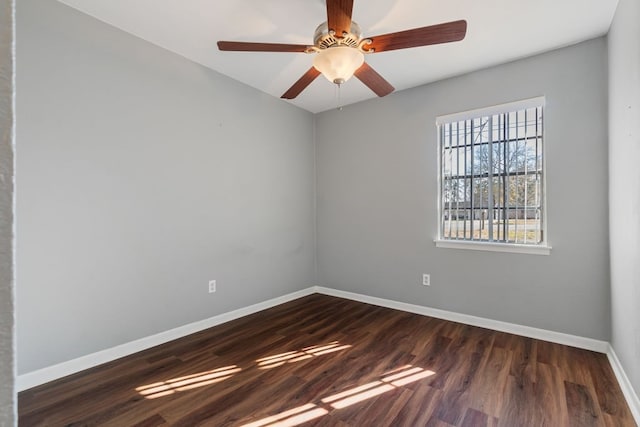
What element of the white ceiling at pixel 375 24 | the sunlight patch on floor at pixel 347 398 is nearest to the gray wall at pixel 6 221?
the sunlight patch on floor at pixel 347 398

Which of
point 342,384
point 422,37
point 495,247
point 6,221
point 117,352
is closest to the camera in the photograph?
point 6,221

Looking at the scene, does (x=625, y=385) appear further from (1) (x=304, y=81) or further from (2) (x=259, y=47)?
(2) (x=259, y=47)

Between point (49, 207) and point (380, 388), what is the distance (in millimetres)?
2522

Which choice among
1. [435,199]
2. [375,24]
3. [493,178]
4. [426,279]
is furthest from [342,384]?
[375,24]

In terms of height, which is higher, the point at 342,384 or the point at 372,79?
the point at 372,79

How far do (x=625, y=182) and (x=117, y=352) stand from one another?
3.75m

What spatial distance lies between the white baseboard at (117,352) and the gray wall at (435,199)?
1479mm

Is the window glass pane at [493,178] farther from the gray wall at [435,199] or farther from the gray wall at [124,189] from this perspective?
the gray wall at [124,189]

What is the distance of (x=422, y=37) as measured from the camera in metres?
1.75

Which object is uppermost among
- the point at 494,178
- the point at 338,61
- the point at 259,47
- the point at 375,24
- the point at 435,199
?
the point at 375,24

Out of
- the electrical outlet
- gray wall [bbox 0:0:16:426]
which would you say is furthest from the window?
gray wall [bbox 0:0:16:426]

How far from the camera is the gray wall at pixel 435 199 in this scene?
8.13 ft

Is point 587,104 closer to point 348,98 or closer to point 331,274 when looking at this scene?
point 348,98

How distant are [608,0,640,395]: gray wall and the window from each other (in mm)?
515
